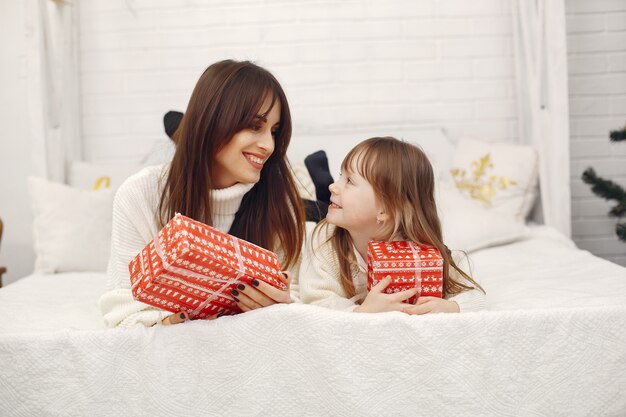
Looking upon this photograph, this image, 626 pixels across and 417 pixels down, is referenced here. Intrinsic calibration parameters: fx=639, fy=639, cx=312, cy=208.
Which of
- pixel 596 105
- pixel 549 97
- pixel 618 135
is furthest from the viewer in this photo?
pixel 596 105

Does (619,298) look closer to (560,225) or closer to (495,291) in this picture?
(495,291)

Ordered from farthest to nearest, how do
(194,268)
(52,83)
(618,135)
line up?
(52,83)
(618,135)
(194,268)

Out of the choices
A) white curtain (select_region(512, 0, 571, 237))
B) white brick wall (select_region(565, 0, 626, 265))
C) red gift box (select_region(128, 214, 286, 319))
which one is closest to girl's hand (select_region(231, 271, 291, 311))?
red gift box (select_region(128, 214, 286, 319))

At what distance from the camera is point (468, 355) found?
122 centimetres

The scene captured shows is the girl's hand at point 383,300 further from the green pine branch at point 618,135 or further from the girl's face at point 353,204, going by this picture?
the green pine branch at point 618,135

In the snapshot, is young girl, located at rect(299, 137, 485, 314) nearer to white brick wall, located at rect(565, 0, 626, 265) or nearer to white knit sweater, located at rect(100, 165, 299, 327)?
white knit sweater, located at rect(100, 165, 299, 327)

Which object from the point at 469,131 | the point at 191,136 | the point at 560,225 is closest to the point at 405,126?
the point at 469,131

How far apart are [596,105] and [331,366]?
7.37 feet

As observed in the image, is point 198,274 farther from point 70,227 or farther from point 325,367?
point 70,227

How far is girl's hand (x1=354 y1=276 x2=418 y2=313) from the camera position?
1.34 metres

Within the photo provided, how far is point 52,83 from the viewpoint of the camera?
2.63 meters

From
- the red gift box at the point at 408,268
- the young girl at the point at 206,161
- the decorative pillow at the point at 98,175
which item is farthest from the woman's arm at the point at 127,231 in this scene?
the decorative pillow at the point at 98,175

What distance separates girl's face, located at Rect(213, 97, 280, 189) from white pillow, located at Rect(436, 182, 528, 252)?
0.93m

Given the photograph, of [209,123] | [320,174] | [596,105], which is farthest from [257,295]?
[596,105]
